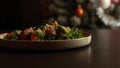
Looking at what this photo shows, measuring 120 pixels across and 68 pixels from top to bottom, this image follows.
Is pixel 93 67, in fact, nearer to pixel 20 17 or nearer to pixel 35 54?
pixel 35 54

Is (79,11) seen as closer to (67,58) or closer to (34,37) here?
(34,37)

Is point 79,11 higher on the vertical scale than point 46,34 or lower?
higher

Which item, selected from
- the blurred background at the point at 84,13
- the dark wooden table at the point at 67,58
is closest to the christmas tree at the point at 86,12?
the blurred background at the point at 84,13

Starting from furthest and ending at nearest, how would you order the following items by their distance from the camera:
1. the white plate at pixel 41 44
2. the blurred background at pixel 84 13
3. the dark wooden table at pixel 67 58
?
the blurred background at pixel 84 13, the white plate at pixel 41 44, the dark wooden table at pixel 67 58

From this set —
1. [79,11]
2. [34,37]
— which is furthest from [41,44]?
[79,11]

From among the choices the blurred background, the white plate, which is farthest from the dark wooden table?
the blurred background

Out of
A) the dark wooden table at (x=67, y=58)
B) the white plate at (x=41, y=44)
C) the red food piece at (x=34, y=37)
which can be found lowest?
the dark wooden table at (x=67, y=58)

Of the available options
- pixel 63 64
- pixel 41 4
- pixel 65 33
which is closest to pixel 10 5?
pixel 41 4

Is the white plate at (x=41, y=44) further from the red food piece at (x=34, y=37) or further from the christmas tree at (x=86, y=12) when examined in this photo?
the christmas tree at (x=86, y=12)

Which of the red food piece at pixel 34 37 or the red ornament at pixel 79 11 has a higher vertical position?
the red ornament at pixel 79 11
